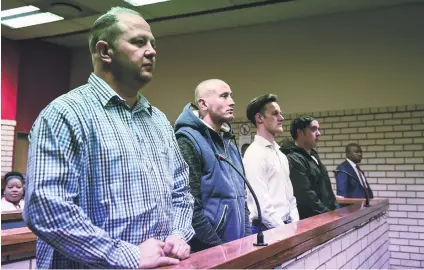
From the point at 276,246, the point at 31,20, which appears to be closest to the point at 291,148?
the point at 276,246

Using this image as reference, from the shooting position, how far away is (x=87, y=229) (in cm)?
119

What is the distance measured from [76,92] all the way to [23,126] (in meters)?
6.89

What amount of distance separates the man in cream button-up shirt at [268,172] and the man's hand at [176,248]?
4.52ft

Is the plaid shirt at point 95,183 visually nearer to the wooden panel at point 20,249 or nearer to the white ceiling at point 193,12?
the wooden panel at point 20,249

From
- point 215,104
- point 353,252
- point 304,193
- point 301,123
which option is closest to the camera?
point 215,104

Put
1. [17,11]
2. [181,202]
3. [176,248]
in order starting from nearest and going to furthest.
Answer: [176,248]
[181,202]
[17,11]

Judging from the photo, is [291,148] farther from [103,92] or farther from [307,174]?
[103,92]

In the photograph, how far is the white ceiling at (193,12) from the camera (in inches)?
233

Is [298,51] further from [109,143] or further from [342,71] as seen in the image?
[109,143]

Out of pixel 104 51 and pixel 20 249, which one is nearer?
pixel 104 51

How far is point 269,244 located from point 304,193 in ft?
5.47

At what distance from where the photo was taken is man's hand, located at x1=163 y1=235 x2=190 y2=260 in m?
1.40

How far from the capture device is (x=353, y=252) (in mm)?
3289

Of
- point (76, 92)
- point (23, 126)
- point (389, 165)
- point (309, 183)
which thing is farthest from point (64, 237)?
point (23, 126)
